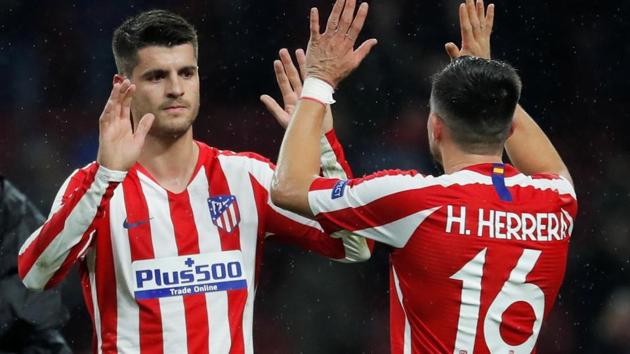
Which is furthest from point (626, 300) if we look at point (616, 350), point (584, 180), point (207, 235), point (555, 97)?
point (207, 235)

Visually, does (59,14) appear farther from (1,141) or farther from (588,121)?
(588,121)

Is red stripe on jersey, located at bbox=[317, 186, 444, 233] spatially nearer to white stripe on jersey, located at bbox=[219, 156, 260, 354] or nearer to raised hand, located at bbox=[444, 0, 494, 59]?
white stripe on jersey, located at bbox=[219, 156, 260, 354]

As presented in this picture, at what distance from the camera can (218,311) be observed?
3.35 metres

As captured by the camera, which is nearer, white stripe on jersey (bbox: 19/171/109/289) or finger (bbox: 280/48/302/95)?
white stripe on jersey (bbox: 19/171/109/289)

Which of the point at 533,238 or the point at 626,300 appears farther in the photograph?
the point at 626,300

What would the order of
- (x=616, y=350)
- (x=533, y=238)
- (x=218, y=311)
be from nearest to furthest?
(x=533, y=238) < (x=218, y=311) < (x=616, y=350)

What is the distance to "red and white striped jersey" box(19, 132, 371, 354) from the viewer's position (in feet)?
10.8

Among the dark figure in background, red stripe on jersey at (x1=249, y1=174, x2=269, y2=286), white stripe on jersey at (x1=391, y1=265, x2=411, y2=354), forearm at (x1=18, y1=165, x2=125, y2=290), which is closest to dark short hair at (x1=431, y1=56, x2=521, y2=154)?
white stripe on jersey at (x1=391, y1=265, x2=411, y2=354)

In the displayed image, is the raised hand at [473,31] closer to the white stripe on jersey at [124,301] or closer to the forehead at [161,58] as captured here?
the forehead at [161,58]

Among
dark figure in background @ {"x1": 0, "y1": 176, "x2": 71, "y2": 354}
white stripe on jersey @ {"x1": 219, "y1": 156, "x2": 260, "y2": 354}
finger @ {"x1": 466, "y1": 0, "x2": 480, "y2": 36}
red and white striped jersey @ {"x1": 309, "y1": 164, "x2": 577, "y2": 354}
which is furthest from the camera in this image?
dark figure in background @ {"x1": 0, "y1": 176, "x2": 71, "y2": 354}

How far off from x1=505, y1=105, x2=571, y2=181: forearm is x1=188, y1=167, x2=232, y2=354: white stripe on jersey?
0.96 m

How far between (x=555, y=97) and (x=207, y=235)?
13.2 ft

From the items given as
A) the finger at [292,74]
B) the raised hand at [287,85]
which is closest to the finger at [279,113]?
the raised hand at [287,85]

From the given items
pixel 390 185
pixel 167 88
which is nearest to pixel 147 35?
pixel 167 88
